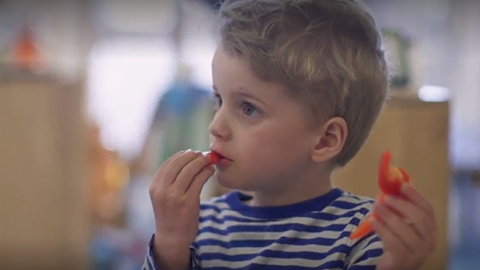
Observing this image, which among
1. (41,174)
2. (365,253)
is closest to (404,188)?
(365,253)

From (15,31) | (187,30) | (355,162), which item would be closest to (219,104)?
(355,162)

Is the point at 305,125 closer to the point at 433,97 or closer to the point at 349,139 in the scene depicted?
the point at 349,139

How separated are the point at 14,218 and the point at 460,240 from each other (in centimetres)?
220

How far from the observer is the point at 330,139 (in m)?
0.77

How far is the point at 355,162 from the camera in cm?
88

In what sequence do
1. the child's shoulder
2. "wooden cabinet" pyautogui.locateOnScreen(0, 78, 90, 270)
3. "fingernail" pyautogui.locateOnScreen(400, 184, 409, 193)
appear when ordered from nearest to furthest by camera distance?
"fingernail" pyautogui.locateOnScreen(400, 184, 409, 193)
the child's shoulder
"wooden cabinet" pyautogui.locateOnScreen(0, 78, 90, 270)

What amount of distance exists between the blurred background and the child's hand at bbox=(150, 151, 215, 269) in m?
0.12

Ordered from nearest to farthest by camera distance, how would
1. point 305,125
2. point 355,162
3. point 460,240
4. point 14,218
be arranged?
point 305,125, point 355,162, point 14,218, point 460,240

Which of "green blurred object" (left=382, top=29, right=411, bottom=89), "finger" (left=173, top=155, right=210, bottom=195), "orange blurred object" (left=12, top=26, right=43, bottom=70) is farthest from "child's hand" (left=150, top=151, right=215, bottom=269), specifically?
"orange blurred object" (left=12, top=26, right=43, bottom=70)

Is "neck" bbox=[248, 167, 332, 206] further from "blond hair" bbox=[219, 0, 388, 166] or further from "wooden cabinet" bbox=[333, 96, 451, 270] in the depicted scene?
"wooden cabinet" bbox=[333, 96, 451, 270]

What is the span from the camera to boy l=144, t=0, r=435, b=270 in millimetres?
724

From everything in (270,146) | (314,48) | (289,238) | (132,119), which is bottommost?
(132,119)

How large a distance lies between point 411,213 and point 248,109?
0.20 meters

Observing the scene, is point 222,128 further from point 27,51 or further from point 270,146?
point 27,51
